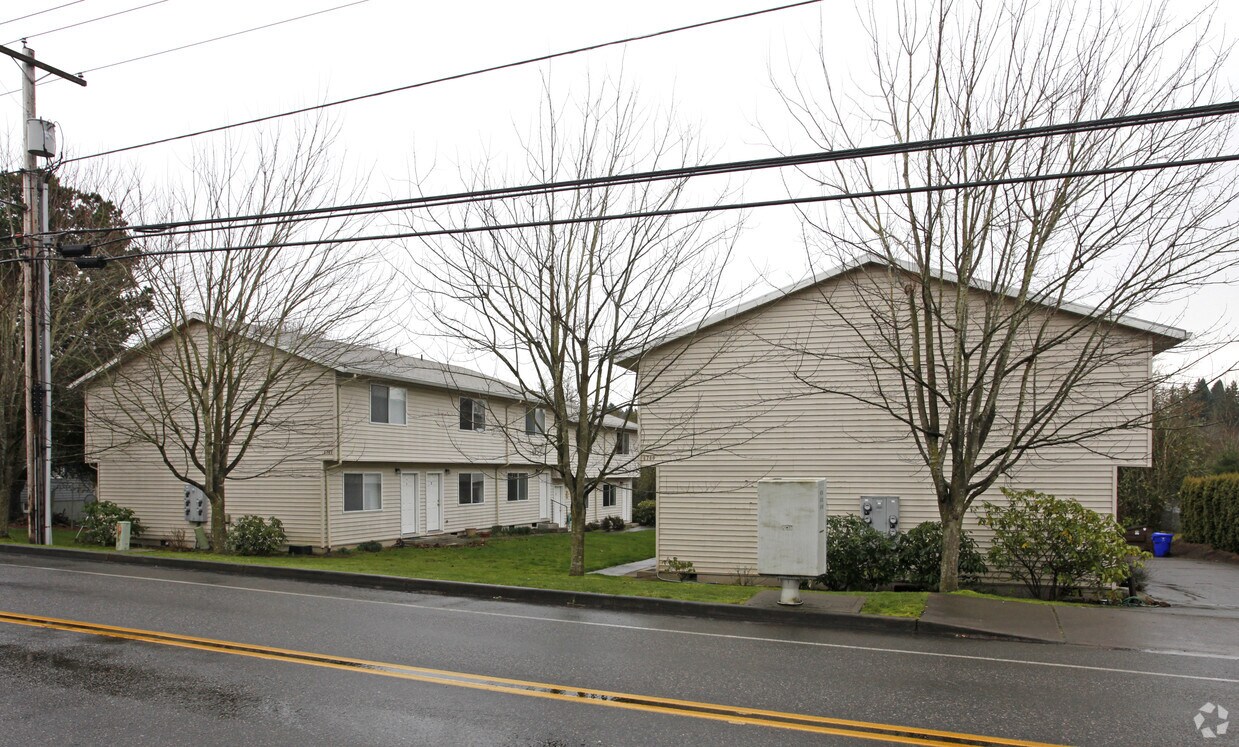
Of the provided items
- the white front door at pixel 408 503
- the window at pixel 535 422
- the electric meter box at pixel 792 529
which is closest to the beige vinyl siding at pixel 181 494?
the white front door at pixel 408 503

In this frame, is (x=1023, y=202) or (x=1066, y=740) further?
(x=1023, y=202)

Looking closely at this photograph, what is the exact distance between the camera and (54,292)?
25.6m

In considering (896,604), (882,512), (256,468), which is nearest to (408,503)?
(256,468)

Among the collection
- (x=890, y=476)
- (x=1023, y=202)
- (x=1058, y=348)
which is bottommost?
(x=890, y=476)

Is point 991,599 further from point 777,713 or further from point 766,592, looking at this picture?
point 777,713

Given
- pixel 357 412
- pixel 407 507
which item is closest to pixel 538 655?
pixel 357 412

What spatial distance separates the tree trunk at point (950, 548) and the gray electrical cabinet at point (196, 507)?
778 inches

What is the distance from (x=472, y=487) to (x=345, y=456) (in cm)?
783

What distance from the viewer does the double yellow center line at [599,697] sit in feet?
19.8

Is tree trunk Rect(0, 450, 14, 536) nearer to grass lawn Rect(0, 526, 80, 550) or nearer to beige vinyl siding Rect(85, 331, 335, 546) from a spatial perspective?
grass lawn Rect(0, 526, 80, 550)

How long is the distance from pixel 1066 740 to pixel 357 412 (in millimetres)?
21193

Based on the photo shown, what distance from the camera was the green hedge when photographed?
25494mm

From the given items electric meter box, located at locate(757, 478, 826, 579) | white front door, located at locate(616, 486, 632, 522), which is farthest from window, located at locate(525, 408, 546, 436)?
white front door, located at locate(616, 486, 632, 522)

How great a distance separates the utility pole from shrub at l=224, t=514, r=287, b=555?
4.10 meters
